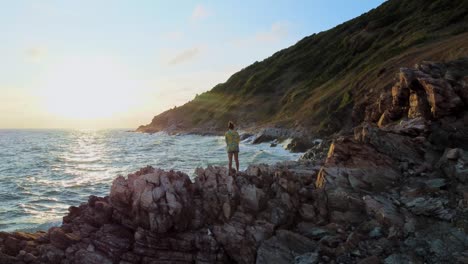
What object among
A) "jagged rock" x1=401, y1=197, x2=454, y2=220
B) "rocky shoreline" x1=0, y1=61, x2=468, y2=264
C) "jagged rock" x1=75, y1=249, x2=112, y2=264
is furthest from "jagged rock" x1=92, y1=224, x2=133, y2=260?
"jagged rock" x1=401, y1=197, x2=454, y2=220

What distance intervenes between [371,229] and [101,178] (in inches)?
902

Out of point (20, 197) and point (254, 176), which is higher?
point (254, 176)

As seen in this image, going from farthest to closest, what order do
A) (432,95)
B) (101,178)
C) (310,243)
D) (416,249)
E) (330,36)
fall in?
1. (330,36)
2. (101,178)
3. (432,95)
4. (310,243)
5. (416,249)

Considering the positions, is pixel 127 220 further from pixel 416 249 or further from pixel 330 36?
pixel 330 36

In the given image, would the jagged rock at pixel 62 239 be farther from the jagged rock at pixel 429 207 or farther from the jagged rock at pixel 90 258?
the jagged rock at pixel 429 207

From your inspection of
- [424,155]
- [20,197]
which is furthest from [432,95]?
[20,197]

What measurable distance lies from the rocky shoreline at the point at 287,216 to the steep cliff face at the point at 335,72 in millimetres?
23097

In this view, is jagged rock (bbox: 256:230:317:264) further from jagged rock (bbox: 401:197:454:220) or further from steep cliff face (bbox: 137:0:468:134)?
steep cliff face (bbox: 137:0:468:134)

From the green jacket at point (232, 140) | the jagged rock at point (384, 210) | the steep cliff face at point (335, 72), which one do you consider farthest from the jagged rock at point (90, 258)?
the steep cliff face at point (335, 72)

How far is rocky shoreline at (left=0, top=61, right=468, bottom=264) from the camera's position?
1032 centimetres

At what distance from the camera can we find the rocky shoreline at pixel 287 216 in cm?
1032

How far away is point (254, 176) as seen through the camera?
44.2ft

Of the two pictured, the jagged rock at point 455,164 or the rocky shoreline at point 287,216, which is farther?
the jagged rock at point 455,164

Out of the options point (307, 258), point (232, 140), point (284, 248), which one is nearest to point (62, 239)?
point (284, 248)
